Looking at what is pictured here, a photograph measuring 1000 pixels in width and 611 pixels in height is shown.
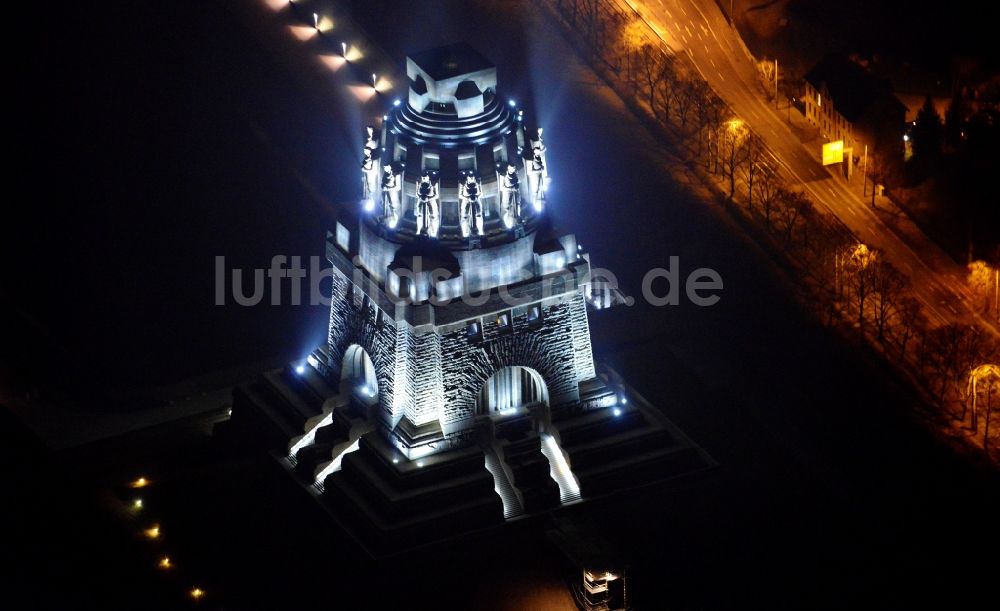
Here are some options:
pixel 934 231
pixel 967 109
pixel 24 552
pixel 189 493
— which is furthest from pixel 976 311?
pixel 24 552

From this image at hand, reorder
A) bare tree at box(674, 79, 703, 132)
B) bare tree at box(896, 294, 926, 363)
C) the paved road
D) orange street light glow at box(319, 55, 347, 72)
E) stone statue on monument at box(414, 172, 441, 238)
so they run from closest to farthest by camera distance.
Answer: stone statue on monument at box(414, 172, 441, 238) → bare tree at box(896, 294, 926, 363) → the paved road → bare tree at box(674, 79, 703, 132) → orange street light glow at box(319, 55, 347, 72)

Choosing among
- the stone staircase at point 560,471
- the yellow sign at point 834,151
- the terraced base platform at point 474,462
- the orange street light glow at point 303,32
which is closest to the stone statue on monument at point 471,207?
the terraced base platform at point 474,462

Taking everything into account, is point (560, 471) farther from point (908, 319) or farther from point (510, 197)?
point (908, 319)

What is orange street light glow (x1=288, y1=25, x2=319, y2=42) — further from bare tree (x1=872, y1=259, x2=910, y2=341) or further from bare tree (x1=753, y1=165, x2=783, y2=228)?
bare tree (x1=872, y1=259, x2=910, y2=341)

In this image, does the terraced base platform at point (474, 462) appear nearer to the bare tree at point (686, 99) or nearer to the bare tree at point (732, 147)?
the bare tree at point (732, 147)

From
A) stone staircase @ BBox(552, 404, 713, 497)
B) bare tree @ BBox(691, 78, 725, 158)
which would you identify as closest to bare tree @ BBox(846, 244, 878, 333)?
bare tree @ BBox(691, 78, 725, 158)

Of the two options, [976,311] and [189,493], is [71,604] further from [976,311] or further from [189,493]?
[976,311]

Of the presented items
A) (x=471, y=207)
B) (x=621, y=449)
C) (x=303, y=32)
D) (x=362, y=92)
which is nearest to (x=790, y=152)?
(x=362, y=92)
